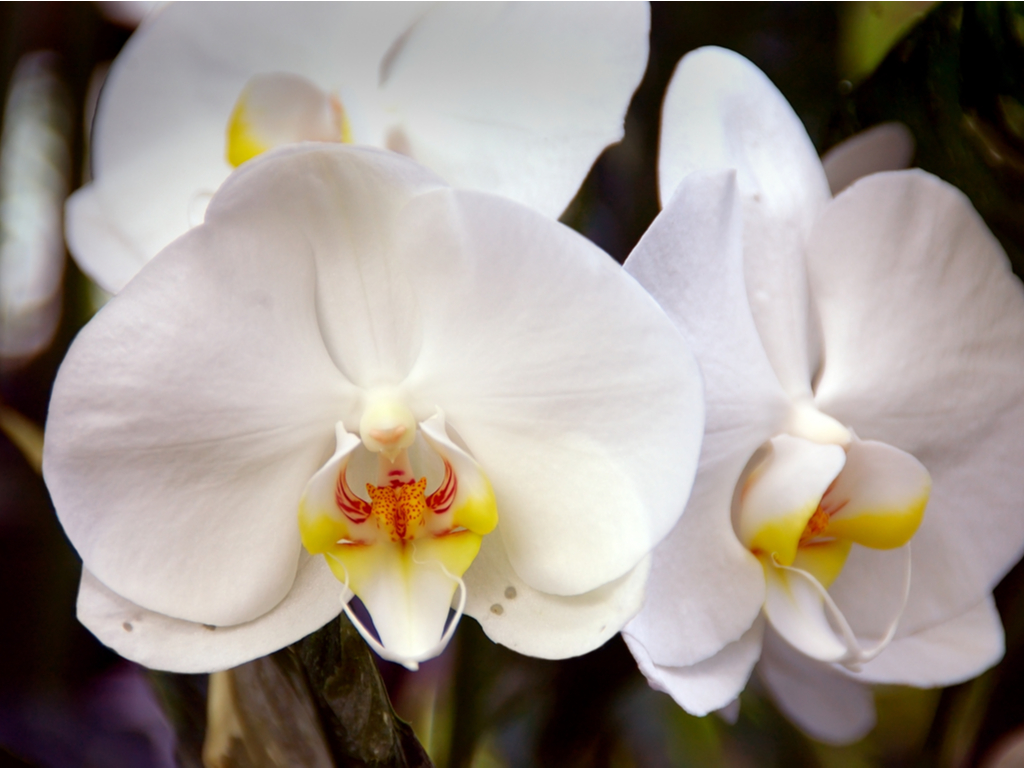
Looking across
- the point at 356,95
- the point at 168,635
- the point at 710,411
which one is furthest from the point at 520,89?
the point at 168,635

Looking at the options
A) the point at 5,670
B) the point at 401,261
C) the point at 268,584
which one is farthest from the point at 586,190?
the point at 5,670

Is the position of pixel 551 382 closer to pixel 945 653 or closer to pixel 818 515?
pixel 818 515

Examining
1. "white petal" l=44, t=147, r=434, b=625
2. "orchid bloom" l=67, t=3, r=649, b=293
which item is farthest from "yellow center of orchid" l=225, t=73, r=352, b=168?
"white petal" l=44, t=147, r=434, b=625

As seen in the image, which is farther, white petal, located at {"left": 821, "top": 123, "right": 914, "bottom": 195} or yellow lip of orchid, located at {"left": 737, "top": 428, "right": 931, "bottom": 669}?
white petal, located at {"left": 821, "top": 123, "right": 914, "bottom": 195}

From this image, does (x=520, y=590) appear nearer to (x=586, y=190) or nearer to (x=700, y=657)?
(x=700, y=657)

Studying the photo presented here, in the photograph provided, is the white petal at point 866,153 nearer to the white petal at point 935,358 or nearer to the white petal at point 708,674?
the white petal at point 935,358

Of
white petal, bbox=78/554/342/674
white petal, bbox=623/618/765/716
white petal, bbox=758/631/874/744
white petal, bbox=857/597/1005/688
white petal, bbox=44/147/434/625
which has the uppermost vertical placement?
white petal, bbox=44/147/434/625

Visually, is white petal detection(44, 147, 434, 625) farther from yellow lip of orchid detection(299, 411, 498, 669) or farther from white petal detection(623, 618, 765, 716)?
white petal detection(623, 618, 765, 716)
